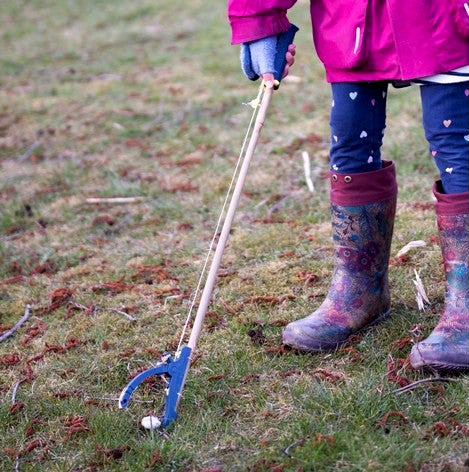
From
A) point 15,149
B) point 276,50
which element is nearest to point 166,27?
point 15,149

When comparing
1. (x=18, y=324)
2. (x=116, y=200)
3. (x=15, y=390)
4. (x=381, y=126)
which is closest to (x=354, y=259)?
(x=381, y=126)

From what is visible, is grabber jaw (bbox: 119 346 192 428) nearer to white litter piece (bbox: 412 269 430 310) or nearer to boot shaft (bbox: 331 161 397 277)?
boot shaft (bbox: 331 161 397 277)

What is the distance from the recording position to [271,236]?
12.8 feet

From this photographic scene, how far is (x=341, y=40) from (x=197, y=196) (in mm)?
2160

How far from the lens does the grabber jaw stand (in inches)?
98.0

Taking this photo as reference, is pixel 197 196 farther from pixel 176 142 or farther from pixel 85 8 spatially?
pixel 85 8

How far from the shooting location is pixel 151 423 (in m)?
2.46

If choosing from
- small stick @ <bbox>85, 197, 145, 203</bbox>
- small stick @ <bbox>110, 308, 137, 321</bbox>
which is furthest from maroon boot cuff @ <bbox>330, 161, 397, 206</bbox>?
small stick @ <bbox>85, 197, 145, 203</bbox>

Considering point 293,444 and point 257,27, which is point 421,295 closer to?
point 293,444

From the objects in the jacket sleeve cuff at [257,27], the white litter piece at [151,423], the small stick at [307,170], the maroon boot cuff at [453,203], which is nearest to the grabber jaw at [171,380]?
the white litter piece at [151,423]

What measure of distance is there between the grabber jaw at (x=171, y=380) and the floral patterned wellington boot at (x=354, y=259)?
0.47 meters

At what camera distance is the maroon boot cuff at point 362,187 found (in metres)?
2.77

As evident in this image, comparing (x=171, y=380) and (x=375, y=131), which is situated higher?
(x=375, y=131)

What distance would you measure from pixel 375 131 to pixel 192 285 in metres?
1.19
